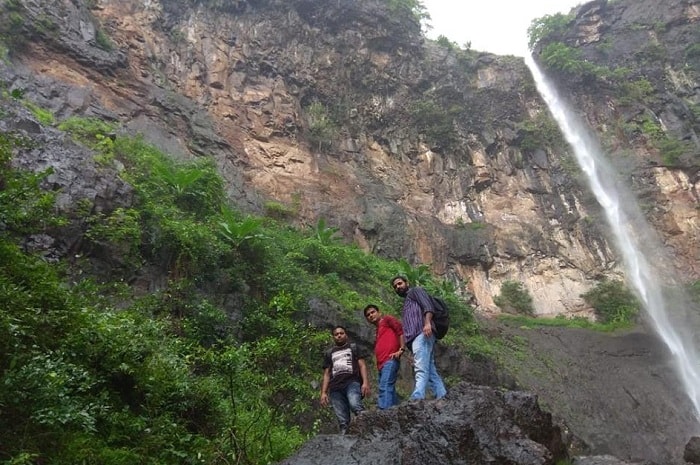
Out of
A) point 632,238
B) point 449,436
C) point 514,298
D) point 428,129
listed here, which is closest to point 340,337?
point 449,436

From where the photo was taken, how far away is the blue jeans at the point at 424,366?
4113 millimetres

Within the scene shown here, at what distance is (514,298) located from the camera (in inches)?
665

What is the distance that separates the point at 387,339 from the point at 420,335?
0.38 m

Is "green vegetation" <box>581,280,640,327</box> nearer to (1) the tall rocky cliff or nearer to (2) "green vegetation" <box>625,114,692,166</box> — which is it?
(1) the tall rocky cliff

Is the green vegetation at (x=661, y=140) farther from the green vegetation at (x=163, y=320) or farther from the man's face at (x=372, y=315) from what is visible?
the man's face at (x=372, y=315)

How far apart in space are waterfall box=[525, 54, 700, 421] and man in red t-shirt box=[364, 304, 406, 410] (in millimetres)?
10826

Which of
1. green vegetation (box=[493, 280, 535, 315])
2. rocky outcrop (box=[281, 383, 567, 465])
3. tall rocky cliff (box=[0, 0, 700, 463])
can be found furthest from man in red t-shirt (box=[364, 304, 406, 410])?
green vegetation (box=[493, 280, 535, 315])

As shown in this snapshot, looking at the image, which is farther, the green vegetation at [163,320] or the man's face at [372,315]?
the man's face at [372,315]

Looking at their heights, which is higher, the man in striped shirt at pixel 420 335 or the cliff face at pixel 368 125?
the cliff face at pixel 368 125

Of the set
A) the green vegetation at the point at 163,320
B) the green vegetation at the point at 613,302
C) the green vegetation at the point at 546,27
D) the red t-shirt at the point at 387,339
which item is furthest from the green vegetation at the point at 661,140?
the red t-shirt at the point at 387,339

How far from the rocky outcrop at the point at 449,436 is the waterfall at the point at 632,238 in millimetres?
10809

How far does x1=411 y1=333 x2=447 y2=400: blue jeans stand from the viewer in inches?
162

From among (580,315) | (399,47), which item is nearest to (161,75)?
(399,47)

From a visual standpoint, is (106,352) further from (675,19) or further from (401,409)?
(675,19)
